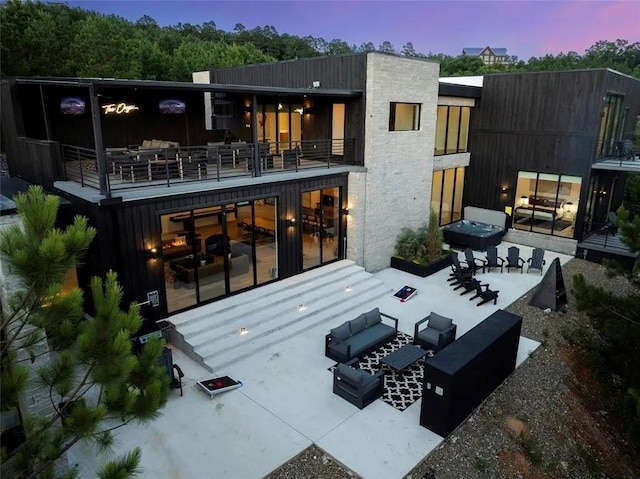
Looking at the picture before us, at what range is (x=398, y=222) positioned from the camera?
16.5 meters

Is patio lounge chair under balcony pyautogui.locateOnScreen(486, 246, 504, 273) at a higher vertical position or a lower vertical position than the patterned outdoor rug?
higher

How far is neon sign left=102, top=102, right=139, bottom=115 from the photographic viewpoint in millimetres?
14008

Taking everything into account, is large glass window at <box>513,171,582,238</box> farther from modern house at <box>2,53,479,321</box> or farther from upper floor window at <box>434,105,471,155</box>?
modern house at <box>2,53,479,321</box>

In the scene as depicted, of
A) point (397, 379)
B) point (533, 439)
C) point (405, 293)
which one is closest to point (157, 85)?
point (397, 379)

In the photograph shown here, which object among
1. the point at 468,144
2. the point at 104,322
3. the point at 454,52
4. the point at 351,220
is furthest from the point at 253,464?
the point at 454,52

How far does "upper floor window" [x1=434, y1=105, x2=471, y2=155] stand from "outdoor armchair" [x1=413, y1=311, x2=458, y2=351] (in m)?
9.96

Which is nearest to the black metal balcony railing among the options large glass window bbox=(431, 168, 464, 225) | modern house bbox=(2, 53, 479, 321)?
modern house bbox=(2, 53, 479, 321)

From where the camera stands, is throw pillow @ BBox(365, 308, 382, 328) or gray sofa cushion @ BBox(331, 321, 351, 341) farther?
throw pillow @ BBox(365, 308, 382, 328)

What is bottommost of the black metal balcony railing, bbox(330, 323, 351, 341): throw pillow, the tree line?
bbox(330, 323, 351, 341): throw pillow

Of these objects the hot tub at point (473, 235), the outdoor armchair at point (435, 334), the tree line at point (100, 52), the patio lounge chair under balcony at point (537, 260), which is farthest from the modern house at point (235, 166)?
the outdoor armchair at point (435, 334)

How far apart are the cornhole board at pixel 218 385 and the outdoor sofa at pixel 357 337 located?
2.25m

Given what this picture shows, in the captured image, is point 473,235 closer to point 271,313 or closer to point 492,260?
point 492,260

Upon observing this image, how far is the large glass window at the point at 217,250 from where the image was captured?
10953 mm

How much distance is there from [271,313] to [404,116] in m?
8.48
